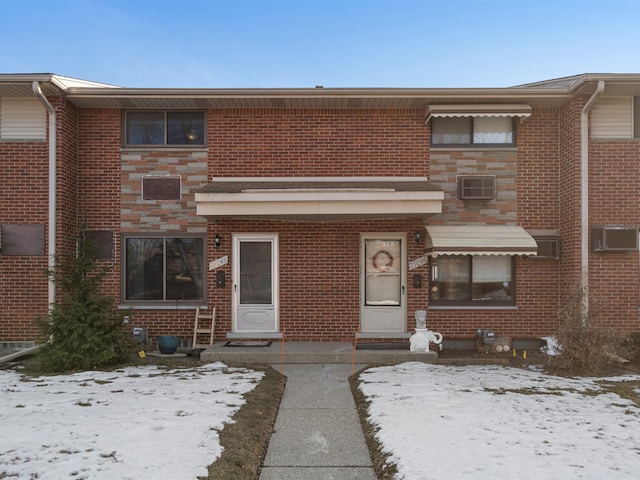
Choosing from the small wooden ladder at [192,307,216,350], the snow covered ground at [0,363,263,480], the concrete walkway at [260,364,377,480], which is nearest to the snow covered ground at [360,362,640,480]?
the concrete walkway at [260,364,377,480]

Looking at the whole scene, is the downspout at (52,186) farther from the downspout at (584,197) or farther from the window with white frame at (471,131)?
the downspout at (584,197)

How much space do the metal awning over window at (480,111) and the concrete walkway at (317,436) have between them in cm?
570

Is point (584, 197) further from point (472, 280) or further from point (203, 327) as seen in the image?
point (203, 327)

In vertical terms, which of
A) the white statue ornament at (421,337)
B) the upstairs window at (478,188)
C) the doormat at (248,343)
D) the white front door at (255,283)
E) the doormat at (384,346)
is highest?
the upstairs window at (478,188)

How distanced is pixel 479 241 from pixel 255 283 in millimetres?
4800

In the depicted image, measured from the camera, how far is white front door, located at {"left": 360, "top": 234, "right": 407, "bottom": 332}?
1029 cm

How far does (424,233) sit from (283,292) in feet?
10.8

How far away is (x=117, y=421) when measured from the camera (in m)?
5.47

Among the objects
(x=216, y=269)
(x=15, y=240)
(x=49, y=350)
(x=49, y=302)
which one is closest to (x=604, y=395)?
(x=216, y=269)

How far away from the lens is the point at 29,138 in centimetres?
980

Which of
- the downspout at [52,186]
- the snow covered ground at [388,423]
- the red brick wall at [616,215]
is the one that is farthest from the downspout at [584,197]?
the downspout at [52,186]

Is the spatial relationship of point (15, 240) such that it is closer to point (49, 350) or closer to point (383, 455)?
point (49, 350)

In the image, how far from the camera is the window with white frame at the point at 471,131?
33.8 feet

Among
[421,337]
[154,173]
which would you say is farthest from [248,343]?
[154,173]
